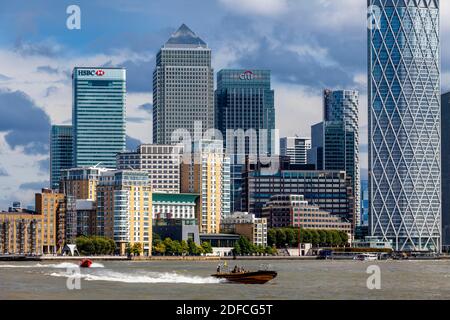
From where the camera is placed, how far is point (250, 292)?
97.1m

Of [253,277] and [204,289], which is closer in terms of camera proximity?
[204,289]

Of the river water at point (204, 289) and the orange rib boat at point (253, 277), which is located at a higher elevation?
the orange rib boat at point (253, 277)

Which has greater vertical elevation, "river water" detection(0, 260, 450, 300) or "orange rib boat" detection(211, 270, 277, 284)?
"orange rib boat" detection(211, 270, 277, 284)

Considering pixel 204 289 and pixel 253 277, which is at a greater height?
pixel 253 277

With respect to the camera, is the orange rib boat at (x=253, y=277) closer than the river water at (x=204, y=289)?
No

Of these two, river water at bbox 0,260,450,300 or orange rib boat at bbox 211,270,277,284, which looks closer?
river water at bbox 0,260,450,300
